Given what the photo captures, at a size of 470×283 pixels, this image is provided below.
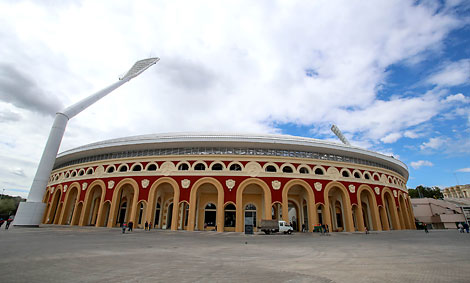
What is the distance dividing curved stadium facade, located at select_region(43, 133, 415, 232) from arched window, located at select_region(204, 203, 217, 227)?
0.13 metres

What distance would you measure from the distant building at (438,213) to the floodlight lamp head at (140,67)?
6506cm

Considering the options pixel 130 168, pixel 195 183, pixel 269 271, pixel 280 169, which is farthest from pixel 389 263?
pixel 130 168

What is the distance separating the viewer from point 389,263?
8375 mm

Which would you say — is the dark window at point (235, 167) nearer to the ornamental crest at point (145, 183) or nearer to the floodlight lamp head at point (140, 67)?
the ornamental crest at point (145, 183)

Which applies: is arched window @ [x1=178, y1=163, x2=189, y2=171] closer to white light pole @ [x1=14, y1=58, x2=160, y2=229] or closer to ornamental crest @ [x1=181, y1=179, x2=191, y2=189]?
ornamental crest @ [x1=181, y1=179, x2=191, y2=189]

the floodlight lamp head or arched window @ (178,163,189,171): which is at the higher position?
the floodlight lamp head

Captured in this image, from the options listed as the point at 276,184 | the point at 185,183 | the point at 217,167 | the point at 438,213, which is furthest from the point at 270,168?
the point at 438,213

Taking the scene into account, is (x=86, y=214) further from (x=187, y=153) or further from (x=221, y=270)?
(x=221, y=270)

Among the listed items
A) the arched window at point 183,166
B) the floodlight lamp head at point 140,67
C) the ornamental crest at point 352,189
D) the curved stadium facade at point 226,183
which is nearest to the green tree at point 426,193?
the curved stadium facade at point 226,183

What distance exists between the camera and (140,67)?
132 feet

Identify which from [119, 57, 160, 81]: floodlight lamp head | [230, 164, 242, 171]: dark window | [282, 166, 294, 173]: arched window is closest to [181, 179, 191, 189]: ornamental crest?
[230, 164, 242, 171]: dark window

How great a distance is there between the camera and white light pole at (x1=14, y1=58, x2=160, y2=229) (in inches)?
A: 916

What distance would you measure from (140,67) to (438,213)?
69.3 meters

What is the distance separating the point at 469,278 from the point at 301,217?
2564 cm
